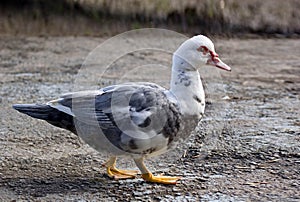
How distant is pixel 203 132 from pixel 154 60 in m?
2.99

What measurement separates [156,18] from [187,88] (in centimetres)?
697

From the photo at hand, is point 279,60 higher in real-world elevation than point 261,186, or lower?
lower

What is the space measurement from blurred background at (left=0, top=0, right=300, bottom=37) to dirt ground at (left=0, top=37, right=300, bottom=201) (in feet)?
11.9

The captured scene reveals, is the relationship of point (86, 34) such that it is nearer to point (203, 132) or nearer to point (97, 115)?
point (203, 132)

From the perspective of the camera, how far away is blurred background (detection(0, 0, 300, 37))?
9.63 metres

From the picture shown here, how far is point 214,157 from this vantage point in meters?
3.54

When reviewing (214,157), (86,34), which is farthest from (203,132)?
(86,34)

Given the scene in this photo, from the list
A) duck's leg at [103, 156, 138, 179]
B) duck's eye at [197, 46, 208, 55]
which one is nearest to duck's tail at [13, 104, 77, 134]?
duck's leg at [103, 156, 138, 179]

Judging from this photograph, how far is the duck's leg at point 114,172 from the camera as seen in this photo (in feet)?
10.4

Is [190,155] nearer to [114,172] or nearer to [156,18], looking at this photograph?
[114,172]

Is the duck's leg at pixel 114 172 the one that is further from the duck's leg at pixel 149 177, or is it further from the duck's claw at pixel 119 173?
the duck's leg at pixel 149 177

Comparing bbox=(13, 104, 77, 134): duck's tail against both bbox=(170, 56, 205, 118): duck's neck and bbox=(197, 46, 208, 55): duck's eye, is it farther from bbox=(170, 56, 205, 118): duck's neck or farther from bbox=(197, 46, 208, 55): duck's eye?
bbox=(197, 46, 208, 55): duck's eye

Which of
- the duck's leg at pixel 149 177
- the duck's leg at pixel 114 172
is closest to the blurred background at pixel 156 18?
the duck's leg at pixel 114 172

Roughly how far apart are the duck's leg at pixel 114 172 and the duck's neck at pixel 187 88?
0.58 meters
